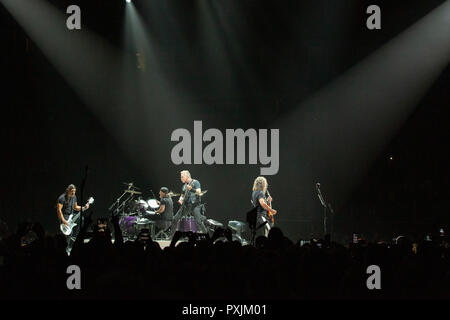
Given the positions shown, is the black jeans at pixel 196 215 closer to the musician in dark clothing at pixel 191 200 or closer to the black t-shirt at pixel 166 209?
the musician in dark clothing at pixel 191 200

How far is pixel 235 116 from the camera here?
47.6 feet

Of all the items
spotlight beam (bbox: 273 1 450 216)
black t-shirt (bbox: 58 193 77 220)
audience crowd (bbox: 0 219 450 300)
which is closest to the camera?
audience crowd (bbox: 0 219 450 300)

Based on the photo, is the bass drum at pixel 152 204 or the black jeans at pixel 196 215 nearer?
the black jeans at pixel 196 215

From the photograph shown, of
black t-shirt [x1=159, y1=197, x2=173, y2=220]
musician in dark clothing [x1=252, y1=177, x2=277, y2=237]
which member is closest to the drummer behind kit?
black t-shirt [x1=159, y1=197, x2=173, y2=220]

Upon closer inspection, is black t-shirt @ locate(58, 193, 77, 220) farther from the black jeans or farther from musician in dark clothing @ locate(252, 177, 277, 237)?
musician in dark clothing @ locate(252, 177, 277, 237)

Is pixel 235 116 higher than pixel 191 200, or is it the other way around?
pixel 235 116

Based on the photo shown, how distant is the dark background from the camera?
13.0 metres

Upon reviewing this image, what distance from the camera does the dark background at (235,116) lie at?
511 inches

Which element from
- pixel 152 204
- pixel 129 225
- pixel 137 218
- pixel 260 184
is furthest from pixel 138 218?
pixel 260 184

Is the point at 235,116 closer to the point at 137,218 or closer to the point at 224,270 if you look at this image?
the point at 137,218

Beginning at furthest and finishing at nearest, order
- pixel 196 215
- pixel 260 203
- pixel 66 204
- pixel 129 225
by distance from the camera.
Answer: pixel 129 225
pixel 196 215
pixel 260 203
pixel 66 204

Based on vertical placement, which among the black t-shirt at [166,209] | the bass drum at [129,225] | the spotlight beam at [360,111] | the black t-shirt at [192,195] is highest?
the spotlight beam at [360,111]

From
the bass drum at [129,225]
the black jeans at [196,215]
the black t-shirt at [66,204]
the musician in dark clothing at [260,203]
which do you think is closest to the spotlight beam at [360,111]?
the black jeans at [196,215]

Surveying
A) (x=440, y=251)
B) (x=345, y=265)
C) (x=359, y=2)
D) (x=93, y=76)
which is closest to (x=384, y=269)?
(x=345, y=265)
